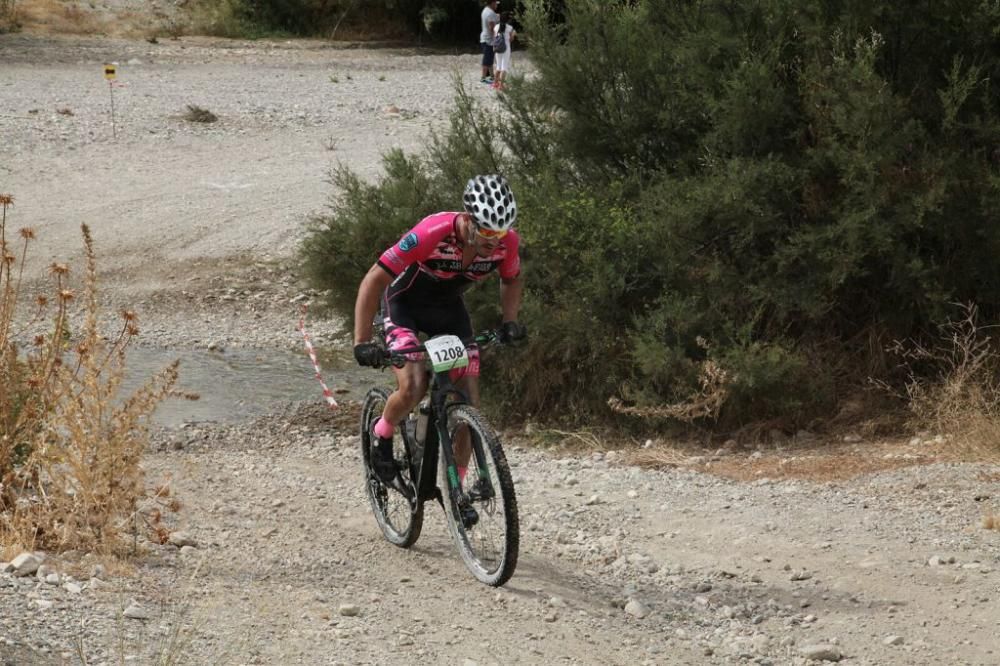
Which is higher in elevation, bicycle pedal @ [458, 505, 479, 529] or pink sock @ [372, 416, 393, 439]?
pink sock @ [372, 416, 393, 439]

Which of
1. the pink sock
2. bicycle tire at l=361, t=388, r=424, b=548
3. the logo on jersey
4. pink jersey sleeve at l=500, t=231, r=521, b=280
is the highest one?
the logo on jersey

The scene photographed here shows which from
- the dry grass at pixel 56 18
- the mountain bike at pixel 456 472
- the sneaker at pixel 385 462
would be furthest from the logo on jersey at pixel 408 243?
the dry grass at pixel 56 18

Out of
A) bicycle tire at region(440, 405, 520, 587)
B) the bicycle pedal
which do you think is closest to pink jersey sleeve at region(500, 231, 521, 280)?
bicycle tire at region(440, 405, 520, 587)

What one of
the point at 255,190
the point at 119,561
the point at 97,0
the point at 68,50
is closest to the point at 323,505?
the point at 119,561

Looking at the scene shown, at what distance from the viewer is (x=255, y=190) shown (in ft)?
60.9

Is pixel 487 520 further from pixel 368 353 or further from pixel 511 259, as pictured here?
pixel 511 259

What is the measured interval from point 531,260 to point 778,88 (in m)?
2.26

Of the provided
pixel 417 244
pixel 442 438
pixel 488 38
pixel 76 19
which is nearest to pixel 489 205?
pixel 417 244

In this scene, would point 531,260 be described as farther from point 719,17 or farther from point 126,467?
point 126,467

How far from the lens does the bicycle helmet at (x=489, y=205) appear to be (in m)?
6.35

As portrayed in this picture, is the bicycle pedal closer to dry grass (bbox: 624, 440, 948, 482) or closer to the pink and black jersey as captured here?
the pink and black jersey

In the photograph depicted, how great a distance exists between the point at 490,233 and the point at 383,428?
51.9 inches

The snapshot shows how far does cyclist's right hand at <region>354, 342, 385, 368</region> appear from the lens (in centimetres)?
643

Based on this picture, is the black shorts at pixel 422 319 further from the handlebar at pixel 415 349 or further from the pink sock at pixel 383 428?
the pink sock at pixel 383 428
